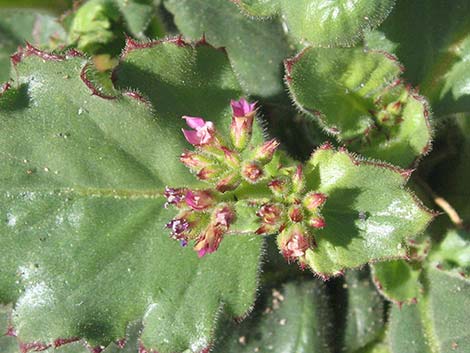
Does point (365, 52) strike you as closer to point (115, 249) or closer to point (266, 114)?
point (266, 114)

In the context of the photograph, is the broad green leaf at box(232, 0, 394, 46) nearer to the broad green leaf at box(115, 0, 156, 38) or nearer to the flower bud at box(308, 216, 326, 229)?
the flower bud at box(308, 216, 326, 229)

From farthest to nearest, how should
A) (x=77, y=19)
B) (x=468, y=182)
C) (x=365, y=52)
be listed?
1. (x=77, y=19)
2. (x=468, y=182)
3. (x=365, y=52)

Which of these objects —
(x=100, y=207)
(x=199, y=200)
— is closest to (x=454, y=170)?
(x=199, y=200)

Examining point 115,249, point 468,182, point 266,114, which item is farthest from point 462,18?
point 115,249

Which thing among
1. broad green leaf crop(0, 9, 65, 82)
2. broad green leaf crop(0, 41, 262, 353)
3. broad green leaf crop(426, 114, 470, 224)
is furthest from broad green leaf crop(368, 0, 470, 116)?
broad green leaf crop(0, 9, 65, 82)

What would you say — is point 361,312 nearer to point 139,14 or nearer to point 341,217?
point 341,217

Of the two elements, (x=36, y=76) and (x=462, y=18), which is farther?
(x=462, y=18)
